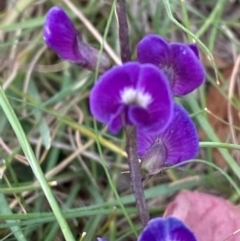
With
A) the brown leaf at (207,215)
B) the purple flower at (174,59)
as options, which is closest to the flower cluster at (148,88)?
the purple flower at (174,59)

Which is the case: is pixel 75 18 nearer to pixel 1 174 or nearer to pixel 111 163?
pixel 111 163

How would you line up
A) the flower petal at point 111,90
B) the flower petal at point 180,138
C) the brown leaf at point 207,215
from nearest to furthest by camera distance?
the flower petal at point 111,90, the flower petal at point 180,138, the brown leaf at point 207,215

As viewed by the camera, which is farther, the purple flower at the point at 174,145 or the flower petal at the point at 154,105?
the purple flower at the point at 174,145

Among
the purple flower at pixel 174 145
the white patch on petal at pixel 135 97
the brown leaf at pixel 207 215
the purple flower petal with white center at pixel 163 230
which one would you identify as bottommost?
the brown leaf at pixel 207 215

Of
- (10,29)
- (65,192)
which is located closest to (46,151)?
(65,192)

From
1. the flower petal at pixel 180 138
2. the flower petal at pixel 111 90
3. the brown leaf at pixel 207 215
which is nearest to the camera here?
the flower petal at pixel 111 90

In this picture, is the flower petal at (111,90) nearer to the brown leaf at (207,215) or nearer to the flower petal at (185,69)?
the flower petal at (185,69)

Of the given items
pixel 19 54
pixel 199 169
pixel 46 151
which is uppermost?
pixel 19 54
